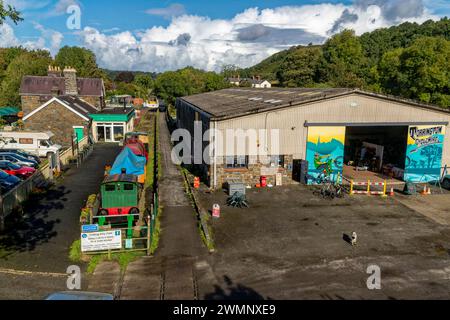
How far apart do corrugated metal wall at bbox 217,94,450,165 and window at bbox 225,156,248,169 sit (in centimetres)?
86

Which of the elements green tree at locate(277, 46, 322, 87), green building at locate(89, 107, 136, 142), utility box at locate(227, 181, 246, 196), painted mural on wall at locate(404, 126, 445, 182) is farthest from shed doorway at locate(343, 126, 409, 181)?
green tree at locate(277, 46, 322, 87)

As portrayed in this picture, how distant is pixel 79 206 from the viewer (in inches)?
827

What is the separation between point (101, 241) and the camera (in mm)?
14914

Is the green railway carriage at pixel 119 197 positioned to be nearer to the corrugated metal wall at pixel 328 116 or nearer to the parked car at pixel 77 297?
the corrugated metal wall at pixel 328 116

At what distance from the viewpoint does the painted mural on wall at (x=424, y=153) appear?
89.4 feet

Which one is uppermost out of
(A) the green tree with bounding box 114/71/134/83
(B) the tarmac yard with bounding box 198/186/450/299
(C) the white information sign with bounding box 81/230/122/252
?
(A) the green tree with bounding box 114/71/134/83

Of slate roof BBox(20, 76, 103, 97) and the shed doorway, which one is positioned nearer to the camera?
the shed doorway

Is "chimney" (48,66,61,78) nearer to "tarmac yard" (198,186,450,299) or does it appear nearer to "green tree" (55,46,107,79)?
"green tree" (55,46,107,79)

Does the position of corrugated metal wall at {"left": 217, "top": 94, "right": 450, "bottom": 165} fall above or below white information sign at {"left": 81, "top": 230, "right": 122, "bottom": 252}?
above

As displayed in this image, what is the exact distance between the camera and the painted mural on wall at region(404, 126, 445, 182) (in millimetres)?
27234

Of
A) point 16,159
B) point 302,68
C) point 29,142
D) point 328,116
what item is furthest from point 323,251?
point 302,68

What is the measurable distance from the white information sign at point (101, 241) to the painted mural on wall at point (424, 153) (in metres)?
22.3

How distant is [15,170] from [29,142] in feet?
27.1

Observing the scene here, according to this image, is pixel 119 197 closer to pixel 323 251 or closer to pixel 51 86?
pixel 323 251
